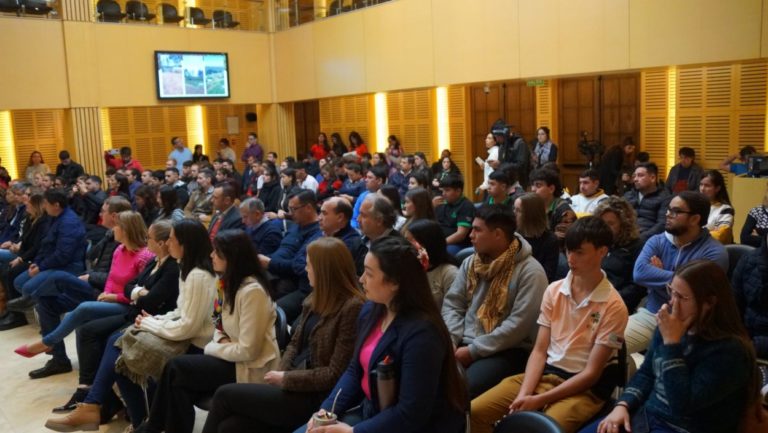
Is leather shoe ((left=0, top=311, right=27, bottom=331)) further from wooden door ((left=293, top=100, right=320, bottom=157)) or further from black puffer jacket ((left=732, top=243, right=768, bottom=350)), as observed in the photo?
wooden door ((left=293, top=100, right=320, bottom=157))

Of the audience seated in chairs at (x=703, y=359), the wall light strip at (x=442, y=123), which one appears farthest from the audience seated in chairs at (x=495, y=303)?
the wall light strip at (x=442, y=123)

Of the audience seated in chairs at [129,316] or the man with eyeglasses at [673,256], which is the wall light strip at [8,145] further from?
the man with eyeglasses at [673,256]

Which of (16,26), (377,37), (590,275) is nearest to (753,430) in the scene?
(590,275)

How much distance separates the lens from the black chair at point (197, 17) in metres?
15.2

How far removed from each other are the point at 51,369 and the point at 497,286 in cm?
401

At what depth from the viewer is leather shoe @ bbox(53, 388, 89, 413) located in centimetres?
462

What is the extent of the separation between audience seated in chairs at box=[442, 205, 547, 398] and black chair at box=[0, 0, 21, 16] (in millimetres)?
12576

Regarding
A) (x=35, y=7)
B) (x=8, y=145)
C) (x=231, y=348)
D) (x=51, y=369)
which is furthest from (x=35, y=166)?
(x=231, y=348)

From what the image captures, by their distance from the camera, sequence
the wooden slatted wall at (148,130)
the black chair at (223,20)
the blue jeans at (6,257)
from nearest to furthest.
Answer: the blue jeans at (6,257), the black chair at (223,20), the wooden slatted wall at (148,130)

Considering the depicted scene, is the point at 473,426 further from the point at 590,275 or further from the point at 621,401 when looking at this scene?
the point at 590,275

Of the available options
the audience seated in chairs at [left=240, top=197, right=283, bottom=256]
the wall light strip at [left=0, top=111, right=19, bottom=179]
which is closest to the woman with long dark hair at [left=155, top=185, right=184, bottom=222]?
the audience seated in chairs at [left=240, top=197, right=283, bottom=256]

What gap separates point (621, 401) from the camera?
273 centimetres

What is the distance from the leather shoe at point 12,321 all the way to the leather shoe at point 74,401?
2.58 m

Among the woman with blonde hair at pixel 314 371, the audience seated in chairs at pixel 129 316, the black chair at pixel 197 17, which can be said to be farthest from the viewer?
the black chair at pixel 197 17
